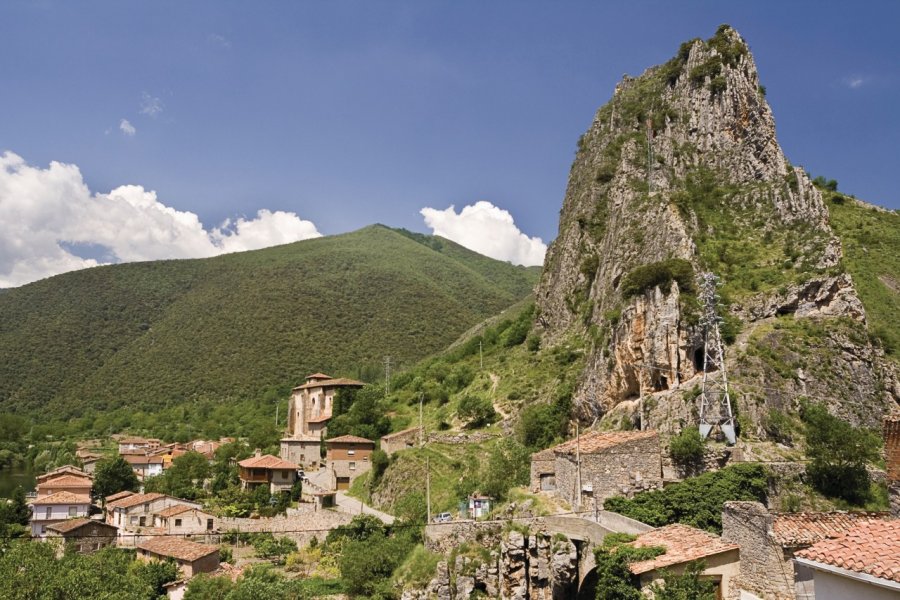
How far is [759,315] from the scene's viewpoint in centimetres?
3428

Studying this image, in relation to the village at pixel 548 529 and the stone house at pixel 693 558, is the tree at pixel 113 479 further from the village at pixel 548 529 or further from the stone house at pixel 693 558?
the stone house at pixel 693 558

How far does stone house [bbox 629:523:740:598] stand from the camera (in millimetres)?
14688

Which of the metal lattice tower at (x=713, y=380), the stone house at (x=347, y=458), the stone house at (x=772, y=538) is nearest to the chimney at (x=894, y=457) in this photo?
the stone house at (x=772, y=538)

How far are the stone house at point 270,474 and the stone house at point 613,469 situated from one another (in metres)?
37.2

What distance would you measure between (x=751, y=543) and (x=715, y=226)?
3295cm

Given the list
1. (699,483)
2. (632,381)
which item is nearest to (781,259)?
(632,381)

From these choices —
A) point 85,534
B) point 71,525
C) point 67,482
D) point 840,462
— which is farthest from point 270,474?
point 840,462

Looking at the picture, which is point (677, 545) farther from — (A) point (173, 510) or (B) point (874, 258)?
(A) point (173, 510)

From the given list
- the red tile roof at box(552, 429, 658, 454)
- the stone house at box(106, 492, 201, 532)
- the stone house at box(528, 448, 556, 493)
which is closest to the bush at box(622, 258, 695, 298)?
the red tile roof at box(552, 429, 658, 454)

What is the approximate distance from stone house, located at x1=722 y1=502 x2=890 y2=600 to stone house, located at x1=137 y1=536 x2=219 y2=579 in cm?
3166

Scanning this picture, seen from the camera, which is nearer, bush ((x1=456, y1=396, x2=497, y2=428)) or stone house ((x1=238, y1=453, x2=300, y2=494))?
bush ((x1=456, y1=396, x2=497, y2=428))

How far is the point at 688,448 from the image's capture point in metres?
24.8

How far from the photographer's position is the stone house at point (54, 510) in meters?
53.3

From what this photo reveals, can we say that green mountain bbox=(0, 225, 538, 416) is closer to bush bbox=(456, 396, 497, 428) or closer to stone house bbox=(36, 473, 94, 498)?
stone house bbox=(36, 473, 94, 498)
